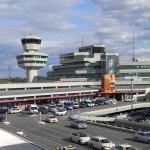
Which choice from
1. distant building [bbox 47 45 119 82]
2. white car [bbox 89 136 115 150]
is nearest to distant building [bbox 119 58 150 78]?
distant building [bbox 47 45 119 82]

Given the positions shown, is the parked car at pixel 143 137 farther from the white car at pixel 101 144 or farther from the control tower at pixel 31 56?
the control tower at pixel 31 56

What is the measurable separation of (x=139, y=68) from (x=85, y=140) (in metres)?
104

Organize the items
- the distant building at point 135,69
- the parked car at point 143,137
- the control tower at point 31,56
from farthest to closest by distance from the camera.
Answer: the distant building at point 135,69
the control tower at point 31,56
the parked car at point 143,137

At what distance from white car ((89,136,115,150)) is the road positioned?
0.97 m

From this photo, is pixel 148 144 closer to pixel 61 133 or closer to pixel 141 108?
pixel 61 133

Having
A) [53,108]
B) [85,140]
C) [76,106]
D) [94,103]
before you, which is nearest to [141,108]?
[94,103]

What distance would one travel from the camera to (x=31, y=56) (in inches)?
4941

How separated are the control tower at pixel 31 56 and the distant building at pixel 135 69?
102 ft

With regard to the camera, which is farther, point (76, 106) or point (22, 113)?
point (76, 106)

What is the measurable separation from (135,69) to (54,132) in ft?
315

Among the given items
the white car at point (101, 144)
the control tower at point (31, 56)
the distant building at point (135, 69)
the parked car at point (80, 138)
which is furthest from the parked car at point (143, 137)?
the distant building at point (135, 69)

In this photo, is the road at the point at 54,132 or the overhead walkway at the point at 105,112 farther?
the overhead walkway at the point at 105,112

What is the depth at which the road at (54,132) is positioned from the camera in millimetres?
41312

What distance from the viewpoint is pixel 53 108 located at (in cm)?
7362
